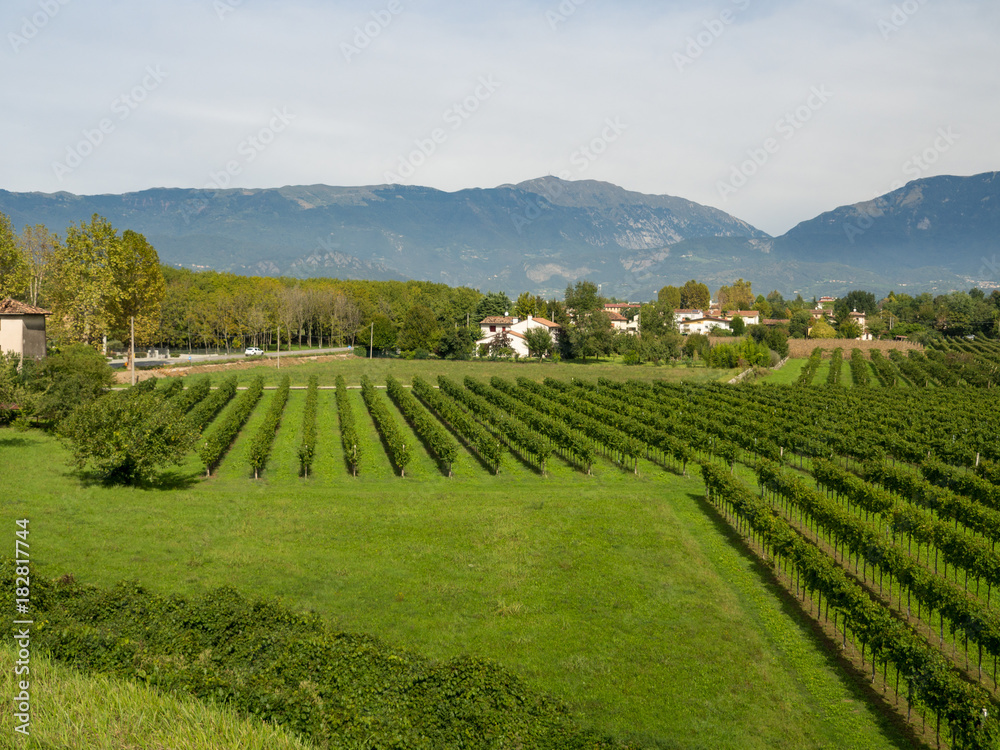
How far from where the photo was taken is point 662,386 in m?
64.6

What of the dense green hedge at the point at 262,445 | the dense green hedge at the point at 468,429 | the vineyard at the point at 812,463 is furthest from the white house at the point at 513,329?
the dense green hedge at the point at 262,445

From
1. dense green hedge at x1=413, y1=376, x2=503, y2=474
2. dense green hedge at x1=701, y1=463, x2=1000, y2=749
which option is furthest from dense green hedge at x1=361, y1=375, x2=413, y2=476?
dense green hedge at x1=701, y1=463, x2=1000, y2=749

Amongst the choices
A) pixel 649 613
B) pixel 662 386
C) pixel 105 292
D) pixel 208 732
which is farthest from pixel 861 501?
pixel 105 292

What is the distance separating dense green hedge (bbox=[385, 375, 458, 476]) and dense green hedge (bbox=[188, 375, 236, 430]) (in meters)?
13.2

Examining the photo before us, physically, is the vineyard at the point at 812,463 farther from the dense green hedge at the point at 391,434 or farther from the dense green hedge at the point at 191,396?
the dense green hedge at the point at 191,396

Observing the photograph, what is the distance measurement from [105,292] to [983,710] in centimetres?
6577

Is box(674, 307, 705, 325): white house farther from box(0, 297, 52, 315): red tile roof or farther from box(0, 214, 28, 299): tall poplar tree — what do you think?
box(0, 297, 52, 315): red tile roof

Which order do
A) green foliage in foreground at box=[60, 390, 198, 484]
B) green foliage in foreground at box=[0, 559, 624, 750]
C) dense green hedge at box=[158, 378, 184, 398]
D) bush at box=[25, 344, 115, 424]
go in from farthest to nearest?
dense green hedge at box=[158, 378, 184, 398] < bush at box=[25, 344, 115, 424] < green foliage in foreground at box=[60, 390, 198, 484] < green foliage in foreground at box=[0, 559, 624, 750]

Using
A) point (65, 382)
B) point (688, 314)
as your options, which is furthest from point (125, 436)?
point (688, 314)

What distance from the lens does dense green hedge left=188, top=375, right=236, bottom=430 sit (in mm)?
41403

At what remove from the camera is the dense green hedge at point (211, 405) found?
41.4 m

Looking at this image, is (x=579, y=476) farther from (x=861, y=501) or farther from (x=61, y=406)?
(x=61, y=406)

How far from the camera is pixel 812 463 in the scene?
32.7 meters

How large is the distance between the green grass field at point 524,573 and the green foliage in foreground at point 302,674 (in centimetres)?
248
